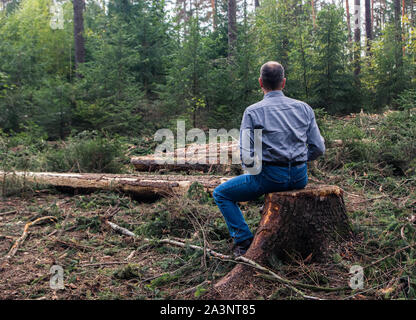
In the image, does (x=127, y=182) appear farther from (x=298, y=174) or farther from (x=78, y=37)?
(x=78, y=37)

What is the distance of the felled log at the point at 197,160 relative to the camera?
7.33m

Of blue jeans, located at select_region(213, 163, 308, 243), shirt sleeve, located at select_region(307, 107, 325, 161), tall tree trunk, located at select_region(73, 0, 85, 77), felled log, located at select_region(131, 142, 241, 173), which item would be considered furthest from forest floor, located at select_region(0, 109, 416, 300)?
tall tree trunk, located at select_region(73, 0, 85, 77)

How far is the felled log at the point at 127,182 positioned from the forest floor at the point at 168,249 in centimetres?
20

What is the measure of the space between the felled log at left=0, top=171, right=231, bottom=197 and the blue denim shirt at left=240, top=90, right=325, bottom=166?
2.46m

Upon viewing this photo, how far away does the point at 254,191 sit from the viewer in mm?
3365

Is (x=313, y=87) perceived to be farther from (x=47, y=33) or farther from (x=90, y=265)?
(x=47, y=33)

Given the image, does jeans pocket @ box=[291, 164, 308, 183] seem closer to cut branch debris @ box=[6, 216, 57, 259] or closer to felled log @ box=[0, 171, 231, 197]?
felled log @ box=[0, 171, 231, 197]

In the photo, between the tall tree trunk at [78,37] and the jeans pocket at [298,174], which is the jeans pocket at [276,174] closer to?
the jeans pocket at [298,174]

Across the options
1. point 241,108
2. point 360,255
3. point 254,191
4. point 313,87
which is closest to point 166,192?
point 254,191

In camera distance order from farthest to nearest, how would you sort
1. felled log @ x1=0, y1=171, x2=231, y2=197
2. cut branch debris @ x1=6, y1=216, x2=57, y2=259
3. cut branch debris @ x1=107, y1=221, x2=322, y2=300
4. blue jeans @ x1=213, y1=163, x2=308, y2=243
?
felled log @ x1=0, y1=171, x2=231, y2=197 < cut branch debris @ x1=6, y1=216, x2=57, y2=259 < blue jeans @ x1=213, y1=163, x2=308, y2=243 < cut branch debris @ x1=107, y1=221, x2=322, y2=300

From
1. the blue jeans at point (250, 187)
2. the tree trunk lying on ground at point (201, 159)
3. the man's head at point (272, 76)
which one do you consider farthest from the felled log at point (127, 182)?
the man's head at point (272, 76)

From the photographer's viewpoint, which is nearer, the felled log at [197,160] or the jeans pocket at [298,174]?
the jeans pocket at [298,174]

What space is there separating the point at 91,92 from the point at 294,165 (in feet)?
33.4

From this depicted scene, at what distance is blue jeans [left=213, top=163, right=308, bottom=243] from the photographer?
3248 mm
